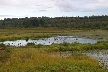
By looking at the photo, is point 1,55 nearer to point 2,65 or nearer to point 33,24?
point 2,65

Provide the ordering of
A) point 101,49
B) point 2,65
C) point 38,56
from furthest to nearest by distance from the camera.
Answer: point 101,49
point 38,56
point 2,65

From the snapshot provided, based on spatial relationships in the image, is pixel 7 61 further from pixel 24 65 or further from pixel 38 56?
pixel 38 56

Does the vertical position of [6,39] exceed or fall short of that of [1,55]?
it falls short

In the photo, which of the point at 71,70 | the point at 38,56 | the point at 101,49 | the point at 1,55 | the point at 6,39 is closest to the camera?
the point at 71,70

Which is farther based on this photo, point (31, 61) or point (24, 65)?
A: point (31, 61)

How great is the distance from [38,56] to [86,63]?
4955 millimetres

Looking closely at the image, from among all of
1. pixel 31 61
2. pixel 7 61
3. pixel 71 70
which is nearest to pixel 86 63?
pixel 71 70

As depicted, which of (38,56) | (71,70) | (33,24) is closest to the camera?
(71,70)

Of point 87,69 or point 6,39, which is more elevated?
point 87,69

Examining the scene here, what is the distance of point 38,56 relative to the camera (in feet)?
77.8

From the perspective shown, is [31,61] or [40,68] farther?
[31,61]

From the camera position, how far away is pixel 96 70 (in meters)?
18.7

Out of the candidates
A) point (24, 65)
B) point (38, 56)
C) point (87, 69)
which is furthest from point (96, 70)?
point (38, 56)

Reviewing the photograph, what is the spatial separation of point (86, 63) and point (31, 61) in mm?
4406
